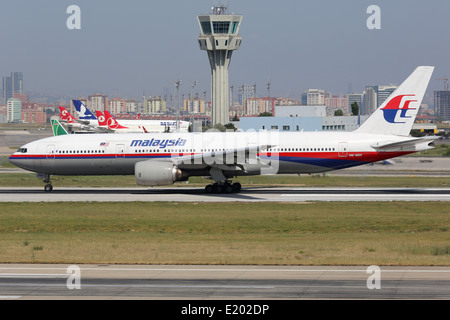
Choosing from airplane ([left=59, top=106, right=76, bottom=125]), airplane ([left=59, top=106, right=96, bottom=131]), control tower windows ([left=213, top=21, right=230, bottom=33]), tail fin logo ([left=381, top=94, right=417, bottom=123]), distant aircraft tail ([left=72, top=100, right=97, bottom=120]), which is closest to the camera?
tail fin logo ([left=381, top=94, right=417, bottom=123])

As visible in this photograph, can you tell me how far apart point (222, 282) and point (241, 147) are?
2830 centimetres

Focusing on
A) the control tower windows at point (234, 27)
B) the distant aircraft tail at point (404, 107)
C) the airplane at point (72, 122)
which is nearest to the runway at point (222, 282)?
the distant aircraft tail at point (404, 107)

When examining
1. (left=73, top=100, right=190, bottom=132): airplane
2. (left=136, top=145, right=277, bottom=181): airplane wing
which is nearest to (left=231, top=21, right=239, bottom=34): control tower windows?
(left=73, top=100, right=190, bottom=132): airplane

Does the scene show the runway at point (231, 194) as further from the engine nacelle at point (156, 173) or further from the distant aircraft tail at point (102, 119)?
the distant aircraft tail at point (102, 119)

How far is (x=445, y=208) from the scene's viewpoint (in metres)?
38.1

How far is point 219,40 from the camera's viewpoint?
171625mm

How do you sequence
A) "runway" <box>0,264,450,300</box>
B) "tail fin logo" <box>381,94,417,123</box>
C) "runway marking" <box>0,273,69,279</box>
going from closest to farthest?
"runway" <box>0,264,450,300</box> → "runway marking" <box>0,273,69,279</box> → "tail fin logo" <box>381,94,417,123</box>

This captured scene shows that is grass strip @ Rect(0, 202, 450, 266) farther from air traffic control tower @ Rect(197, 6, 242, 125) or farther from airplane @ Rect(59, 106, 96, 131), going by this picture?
air traffic control tower @ Rect(197, 6, 242, 125)

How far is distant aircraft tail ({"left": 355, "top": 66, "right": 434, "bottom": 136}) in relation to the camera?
4728 centimetres

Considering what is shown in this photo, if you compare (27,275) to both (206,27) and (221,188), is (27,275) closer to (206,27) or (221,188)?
(221,188)

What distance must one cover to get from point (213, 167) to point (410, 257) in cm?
2458

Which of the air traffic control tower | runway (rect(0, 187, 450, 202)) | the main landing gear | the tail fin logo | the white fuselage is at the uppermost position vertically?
the air traffic control tower

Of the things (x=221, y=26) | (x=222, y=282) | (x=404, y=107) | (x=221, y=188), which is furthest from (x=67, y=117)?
(x=222, y=282)
